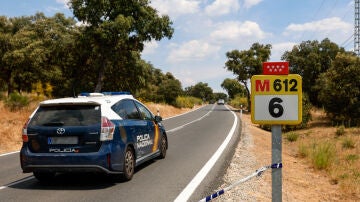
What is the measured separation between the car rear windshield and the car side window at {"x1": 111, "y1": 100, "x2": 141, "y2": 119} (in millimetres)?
519

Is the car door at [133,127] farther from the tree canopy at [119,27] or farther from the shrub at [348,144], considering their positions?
the tree canopy at [119,27]

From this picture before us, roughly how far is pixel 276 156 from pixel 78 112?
14.1 ft

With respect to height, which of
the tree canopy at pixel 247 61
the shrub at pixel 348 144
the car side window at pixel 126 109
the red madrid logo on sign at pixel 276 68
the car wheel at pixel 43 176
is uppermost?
the tree canopy at pixel 247 61

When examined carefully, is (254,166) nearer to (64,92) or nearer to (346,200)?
(346,200)

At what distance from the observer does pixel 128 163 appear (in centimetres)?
764

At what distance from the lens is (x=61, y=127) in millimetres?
7016

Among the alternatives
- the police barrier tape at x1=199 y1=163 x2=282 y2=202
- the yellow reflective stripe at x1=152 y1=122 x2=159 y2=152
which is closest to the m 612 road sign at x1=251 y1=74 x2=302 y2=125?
the police barrier tape at x1=199 y1=163 x2=282 y2=202

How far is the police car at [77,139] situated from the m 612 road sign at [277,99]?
369cm

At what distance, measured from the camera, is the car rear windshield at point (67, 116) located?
7.04m

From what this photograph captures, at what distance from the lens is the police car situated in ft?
22.6

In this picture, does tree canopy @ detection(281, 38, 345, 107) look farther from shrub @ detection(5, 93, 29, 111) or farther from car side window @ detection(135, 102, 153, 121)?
car side window @ detection(135, 102, 153, 121)

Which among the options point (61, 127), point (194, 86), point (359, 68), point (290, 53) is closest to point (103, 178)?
point (61, 127)

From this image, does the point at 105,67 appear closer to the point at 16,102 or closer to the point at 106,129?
the point at 16,102

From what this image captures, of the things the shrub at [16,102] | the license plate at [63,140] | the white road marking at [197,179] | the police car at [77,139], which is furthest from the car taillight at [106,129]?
the shrub at [16,102]
